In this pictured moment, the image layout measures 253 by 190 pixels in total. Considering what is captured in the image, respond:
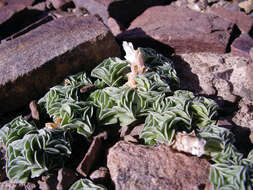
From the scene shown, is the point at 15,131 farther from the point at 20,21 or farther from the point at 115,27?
the point at 20,21

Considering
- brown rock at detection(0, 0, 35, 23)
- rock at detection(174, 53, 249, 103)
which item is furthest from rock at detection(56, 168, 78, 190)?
brown rock at detection(0, 0, 35, 23)

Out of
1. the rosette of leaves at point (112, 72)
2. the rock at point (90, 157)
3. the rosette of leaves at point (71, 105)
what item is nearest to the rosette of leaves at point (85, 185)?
the rock at point (90, 157)

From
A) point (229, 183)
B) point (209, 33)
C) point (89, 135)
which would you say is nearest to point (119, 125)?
point (89, 135)

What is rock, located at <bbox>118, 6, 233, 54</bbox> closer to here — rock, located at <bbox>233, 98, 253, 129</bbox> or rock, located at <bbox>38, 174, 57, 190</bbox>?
rock, located at <bbox>233, 98, 253, 129</bbox>

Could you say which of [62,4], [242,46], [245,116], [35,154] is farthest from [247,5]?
[35,154]

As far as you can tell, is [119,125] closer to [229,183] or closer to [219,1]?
[229,183]

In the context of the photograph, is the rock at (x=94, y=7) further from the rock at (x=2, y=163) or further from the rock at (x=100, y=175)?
the rock at (x=100, y=175)
